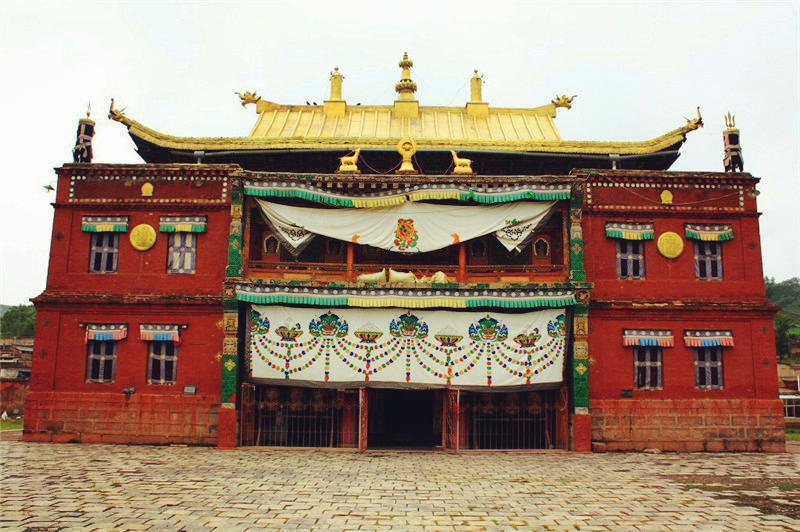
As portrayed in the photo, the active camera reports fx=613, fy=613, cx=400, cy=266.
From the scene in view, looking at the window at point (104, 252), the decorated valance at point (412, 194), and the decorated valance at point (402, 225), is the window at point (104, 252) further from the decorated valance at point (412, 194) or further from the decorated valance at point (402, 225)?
the decorated valance at point (402, 225)

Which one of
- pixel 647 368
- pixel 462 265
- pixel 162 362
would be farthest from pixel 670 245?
pixel 162 362

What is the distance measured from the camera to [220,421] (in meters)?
18.2

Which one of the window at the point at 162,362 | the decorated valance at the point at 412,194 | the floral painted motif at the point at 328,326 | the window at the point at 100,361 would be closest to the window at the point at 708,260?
the decorated valance at the point at 412,194

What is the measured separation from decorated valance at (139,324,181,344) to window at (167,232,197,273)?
6.05 feet

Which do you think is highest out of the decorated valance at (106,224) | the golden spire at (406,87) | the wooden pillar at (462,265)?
the golden spire at (406,87)

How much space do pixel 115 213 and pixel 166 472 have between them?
959 cm

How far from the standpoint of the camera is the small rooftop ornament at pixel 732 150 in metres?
20.3

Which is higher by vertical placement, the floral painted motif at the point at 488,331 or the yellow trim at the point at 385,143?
the yellow trim at the point at 385,143

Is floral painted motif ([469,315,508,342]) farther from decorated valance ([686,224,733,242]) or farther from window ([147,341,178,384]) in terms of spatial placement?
window ([147,341,178,384])

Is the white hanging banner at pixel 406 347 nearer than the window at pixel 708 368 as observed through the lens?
Yes

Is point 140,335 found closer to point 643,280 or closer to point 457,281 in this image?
point 457,281

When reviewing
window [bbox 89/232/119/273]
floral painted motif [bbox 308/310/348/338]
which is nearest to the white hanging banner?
floral painted motif [bbox 308/310/348/338]

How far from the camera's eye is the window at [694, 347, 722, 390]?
62.4ft

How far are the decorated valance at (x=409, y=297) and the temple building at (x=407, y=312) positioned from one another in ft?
0.20
